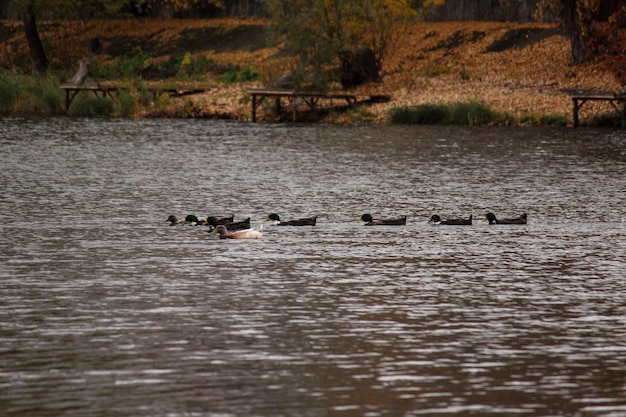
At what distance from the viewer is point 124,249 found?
84.2 ft

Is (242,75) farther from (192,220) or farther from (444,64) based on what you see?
(192,220)

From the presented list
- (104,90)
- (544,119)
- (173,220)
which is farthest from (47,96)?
(173,220)

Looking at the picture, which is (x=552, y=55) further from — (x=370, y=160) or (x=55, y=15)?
(x=55, y=15)

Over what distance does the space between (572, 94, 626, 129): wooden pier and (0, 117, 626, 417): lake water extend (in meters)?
10.8

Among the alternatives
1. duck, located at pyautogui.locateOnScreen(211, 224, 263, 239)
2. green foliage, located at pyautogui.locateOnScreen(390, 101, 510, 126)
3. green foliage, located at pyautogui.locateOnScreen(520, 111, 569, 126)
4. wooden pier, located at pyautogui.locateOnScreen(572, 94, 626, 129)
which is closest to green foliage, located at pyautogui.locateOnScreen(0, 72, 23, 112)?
green foliage, located at pyautogui.locateOnScreen(390, 101, 510, 126)

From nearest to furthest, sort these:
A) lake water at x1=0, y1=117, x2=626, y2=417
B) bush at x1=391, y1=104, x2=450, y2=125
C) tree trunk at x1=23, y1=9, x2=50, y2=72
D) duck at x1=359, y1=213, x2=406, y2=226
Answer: lake water at x1=0, y1=117, x2=626, y2=417, duck at x1=359, y1=213, x2=406, y2=226, bush at x1=391, y1=104, x2=450, y2=125, tree trunk at x1=23, y1=9, x2=50, y2=72

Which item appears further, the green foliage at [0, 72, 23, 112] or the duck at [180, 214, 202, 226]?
the green foliage at [0, 72, 23, 112]

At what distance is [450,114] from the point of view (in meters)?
58.5

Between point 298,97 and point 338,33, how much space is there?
3.91m

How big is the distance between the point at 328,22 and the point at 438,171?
82.0 feet

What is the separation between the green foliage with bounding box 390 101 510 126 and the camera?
5759cm

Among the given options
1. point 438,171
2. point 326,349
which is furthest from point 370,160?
point 326,349

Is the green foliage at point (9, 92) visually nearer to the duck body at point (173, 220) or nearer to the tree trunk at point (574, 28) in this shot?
the tree trunk at point (574, 28)

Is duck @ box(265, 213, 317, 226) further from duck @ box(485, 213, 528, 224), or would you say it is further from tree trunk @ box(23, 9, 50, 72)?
tree trunk @ box(23, 9, 50, 72)
